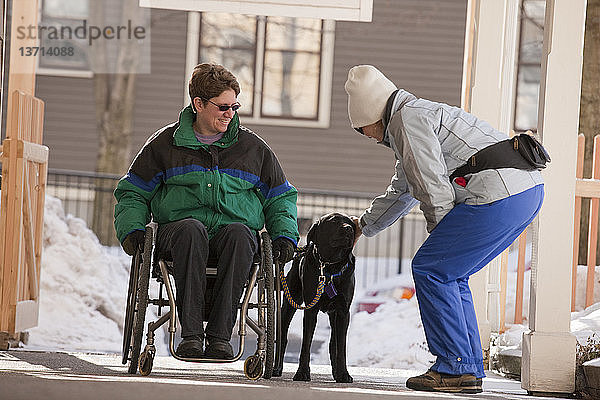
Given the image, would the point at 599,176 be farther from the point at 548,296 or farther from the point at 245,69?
the point at 245,69

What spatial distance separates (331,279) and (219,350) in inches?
27.2

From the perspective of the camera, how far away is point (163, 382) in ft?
8.68

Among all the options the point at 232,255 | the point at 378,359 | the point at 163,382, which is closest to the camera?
the point at 163,382

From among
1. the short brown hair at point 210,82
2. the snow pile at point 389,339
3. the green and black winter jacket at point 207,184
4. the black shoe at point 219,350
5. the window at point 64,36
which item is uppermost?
the window at point 64,36

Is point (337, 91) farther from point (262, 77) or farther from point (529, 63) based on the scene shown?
point (529, 63)

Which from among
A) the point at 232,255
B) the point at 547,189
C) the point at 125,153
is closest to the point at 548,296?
the point at 547,189

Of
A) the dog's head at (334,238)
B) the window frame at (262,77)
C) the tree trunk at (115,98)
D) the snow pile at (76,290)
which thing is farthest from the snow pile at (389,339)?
the tree trunk at (115,98)

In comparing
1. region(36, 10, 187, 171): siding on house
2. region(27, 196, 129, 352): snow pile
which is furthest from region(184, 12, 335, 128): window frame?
region(27, 196, 129, 352): snow pile

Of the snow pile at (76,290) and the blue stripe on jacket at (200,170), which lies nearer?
the blue stripe on jacket at (200,170)

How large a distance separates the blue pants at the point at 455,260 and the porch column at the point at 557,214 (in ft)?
1.50

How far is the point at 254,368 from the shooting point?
3434 millimetres

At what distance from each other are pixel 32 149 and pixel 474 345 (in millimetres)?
2884

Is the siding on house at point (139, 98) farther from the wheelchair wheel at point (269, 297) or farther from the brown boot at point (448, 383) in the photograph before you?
the brown boot at point (448, 383)

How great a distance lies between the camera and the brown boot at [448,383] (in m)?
3.41
